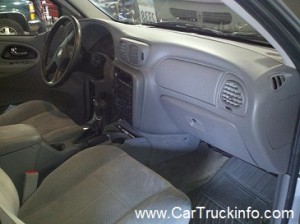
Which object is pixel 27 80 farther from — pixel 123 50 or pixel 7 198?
pixel 7 198

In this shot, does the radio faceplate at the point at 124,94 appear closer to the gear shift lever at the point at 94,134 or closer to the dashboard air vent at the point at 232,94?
the gear shift lever at the point at 94,134

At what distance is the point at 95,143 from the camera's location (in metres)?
1.73

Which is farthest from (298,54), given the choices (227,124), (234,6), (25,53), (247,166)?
(25,53)

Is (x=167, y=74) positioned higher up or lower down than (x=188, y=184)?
higher up

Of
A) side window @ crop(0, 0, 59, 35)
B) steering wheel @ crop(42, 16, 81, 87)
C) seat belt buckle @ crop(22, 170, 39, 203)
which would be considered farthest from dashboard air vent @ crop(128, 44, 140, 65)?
side window @ crop(0, 0, 59, 35)

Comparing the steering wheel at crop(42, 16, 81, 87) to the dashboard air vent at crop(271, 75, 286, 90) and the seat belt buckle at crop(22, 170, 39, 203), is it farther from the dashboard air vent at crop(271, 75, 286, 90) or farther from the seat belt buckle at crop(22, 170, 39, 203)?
the dashboard air vent at crop(271, 75, 286, 90)

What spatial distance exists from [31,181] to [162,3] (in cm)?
127

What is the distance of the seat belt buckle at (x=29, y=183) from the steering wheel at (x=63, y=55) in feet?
1.93

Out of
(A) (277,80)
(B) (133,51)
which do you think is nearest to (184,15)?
(B) (133,51)

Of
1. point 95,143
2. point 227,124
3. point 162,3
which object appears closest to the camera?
point 227,124

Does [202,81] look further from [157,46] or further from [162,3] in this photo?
[162,3]

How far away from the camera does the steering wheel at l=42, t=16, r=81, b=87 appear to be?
1785 mm

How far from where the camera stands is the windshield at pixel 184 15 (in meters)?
1.51

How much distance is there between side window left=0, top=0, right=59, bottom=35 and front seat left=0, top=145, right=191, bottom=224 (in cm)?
154
